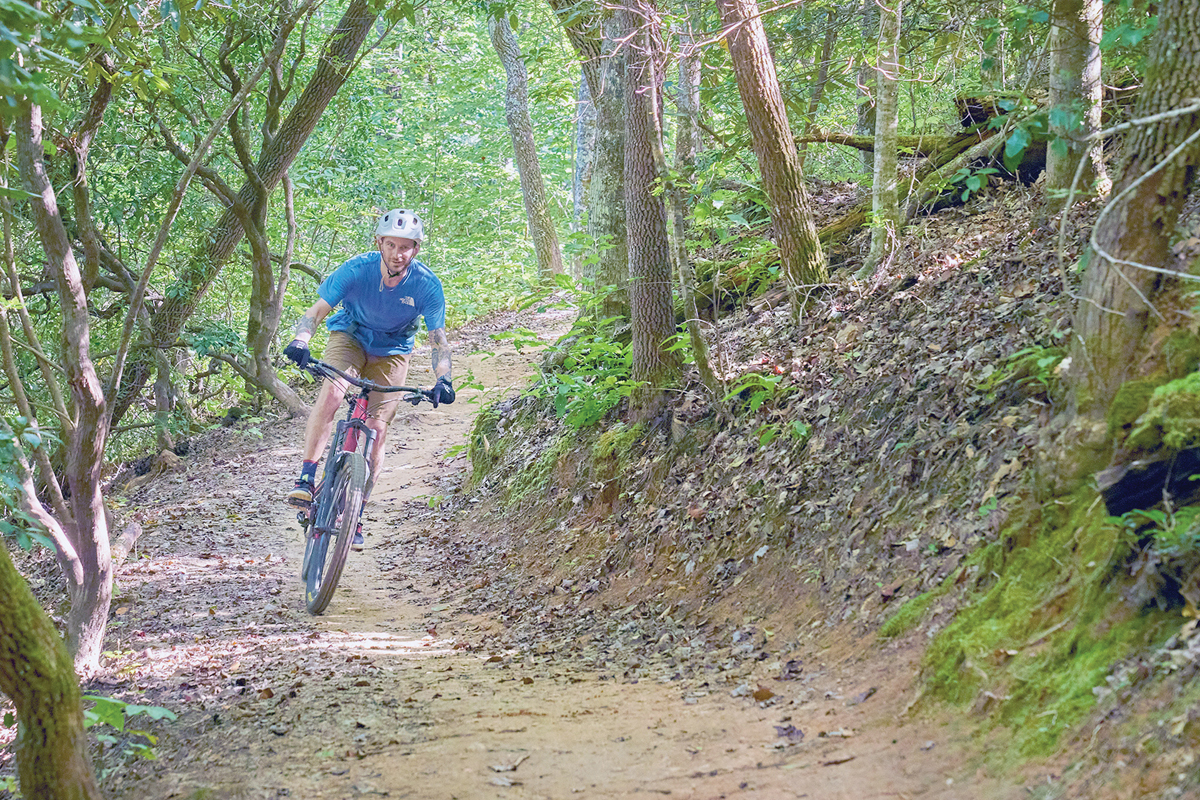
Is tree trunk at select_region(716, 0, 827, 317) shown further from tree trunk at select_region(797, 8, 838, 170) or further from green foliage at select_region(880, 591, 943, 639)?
green foliage at select_region(880, 591, 943, 639)

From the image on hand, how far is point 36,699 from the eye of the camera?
2.96 metres

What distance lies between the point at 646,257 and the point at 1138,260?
4.03 m

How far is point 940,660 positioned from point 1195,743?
3.86 ft

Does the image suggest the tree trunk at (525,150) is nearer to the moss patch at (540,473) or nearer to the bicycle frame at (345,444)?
the moss patch at (540,473)

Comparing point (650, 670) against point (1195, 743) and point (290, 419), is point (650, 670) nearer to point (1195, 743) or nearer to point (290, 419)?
point (1195, 743)

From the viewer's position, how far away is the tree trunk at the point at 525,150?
1889 centimetres

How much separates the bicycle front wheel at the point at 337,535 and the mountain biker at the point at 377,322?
0.54 feet

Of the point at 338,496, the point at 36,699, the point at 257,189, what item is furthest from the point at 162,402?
the point at 36,699

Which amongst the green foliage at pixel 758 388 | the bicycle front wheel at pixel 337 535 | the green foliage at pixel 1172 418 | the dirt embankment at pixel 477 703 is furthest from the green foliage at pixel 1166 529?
the bicycle front wheel at pixel 337 535

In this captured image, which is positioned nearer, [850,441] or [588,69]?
[850,441]

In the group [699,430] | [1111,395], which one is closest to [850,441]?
[699,430]

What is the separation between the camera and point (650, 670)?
4715mm

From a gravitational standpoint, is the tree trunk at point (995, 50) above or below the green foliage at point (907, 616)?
above

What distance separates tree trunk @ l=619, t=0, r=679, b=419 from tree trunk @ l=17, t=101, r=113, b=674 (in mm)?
3811
